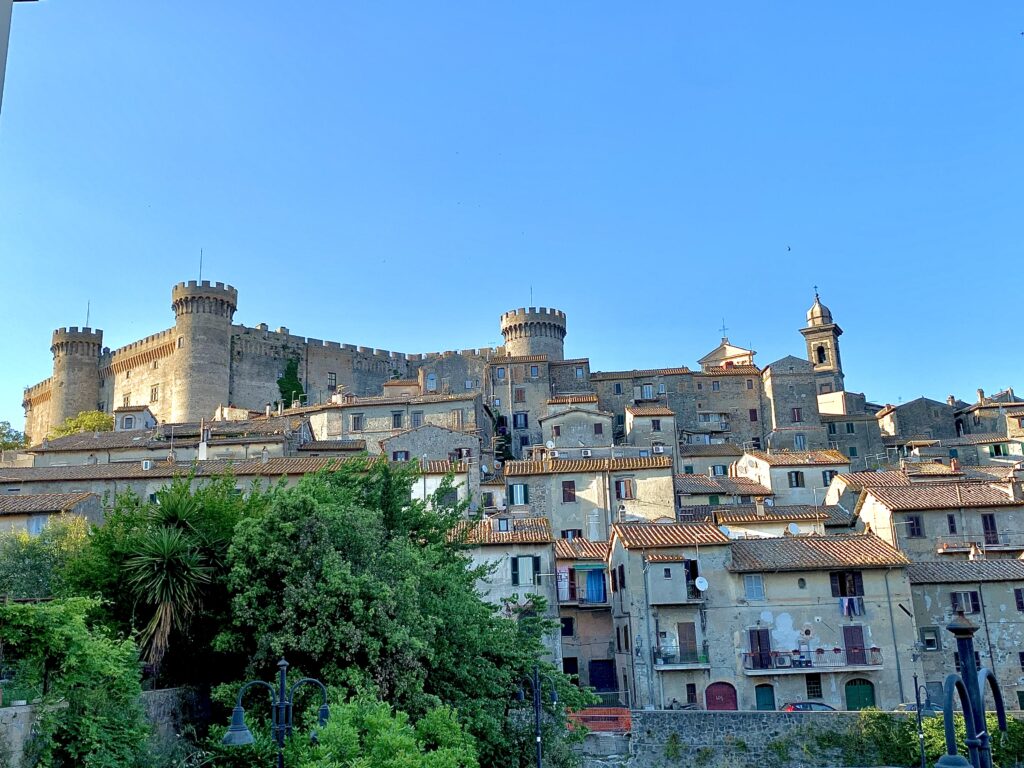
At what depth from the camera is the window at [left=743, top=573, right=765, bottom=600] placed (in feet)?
121

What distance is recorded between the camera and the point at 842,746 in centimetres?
2986

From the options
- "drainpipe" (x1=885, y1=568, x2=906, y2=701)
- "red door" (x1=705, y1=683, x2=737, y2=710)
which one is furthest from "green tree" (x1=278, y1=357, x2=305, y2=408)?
"drainpipe" (x1=885, y1=568, x2=906, y2=701)

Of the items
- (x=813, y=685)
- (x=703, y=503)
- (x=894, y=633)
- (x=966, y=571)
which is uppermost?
(x=703, y=503)

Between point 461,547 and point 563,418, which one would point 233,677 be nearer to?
point 461,547

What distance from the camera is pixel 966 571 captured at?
3781 cm

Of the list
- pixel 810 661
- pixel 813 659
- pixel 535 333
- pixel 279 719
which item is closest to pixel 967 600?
pixel 813 659

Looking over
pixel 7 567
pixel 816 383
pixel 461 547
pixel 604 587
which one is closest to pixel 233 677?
pixel 461 547

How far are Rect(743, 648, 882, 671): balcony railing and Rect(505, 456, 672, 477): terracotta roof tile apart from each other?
1289 cm

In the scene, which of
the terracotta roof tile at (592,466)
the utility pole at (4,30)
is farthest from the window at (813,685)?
the utility pole at (4,30)

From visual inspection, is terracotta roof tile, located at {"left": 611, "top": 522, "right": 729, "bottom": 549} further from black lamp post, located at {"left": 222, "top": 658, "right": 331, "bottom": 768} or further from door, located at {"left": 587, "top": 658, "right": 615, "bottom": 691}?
black lamp post, located at {"left": 222, "top": 658, "right": 331, "bottom": 768}

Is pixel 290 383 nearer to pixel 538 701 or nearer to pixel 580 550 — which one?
pixel 580 550

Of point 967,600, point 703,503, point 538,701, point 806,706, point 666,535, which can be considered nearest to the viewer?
point 538,701

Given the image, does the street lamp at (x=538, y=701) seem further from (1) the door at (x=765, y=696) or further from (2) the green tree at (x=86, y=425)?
(2) the green tree at (x=86, y=425)

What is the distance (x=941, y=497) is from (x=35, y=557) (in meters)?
36.3
